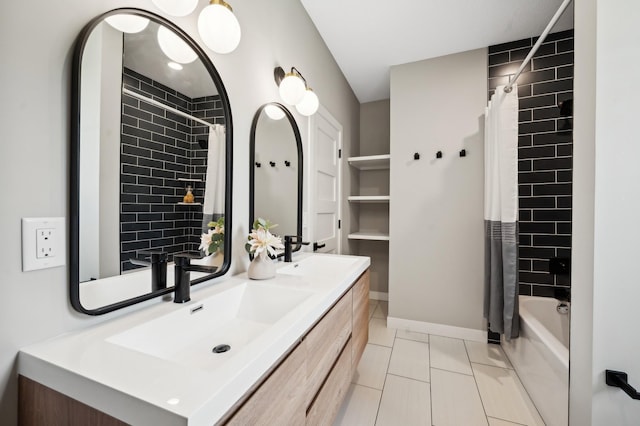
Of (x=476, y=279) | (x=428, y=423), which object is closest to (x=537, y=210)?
(x=476, y=279)

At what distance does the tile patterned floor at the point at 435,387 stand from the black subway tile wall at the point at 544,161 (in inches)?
30.7

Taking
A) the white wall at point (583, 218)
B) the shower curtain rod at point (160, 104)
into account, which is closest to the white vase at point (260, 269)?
the shower curtain rod at point (160, 104)

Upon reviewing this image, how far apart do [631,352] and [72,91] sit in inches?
74.3

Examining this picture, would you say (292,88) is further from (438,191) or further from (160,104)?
(438,191)

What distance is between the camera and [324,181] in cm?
240

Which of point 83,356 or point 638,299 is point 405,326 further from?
point 83,356

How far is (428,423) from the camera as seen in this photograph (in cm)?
141

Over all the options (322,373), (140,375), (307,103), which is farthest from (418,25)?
(140,375)

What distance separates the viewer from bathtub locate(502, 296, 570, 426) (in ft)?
4.19

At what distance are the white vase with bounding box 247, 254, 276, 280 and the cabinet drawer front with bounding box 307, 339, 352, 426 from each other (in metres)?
0.51

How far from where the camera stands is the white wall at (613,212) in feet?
2.88

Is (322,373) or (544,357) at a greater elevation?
(322,373)

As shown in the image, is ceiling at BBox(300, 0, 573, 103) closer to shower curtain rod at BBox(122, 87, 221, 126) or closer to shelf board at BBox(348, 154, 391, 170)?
shelf board at BBox(348, 154, 391, 170)

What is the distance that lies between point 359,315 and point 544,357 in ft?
3.43
